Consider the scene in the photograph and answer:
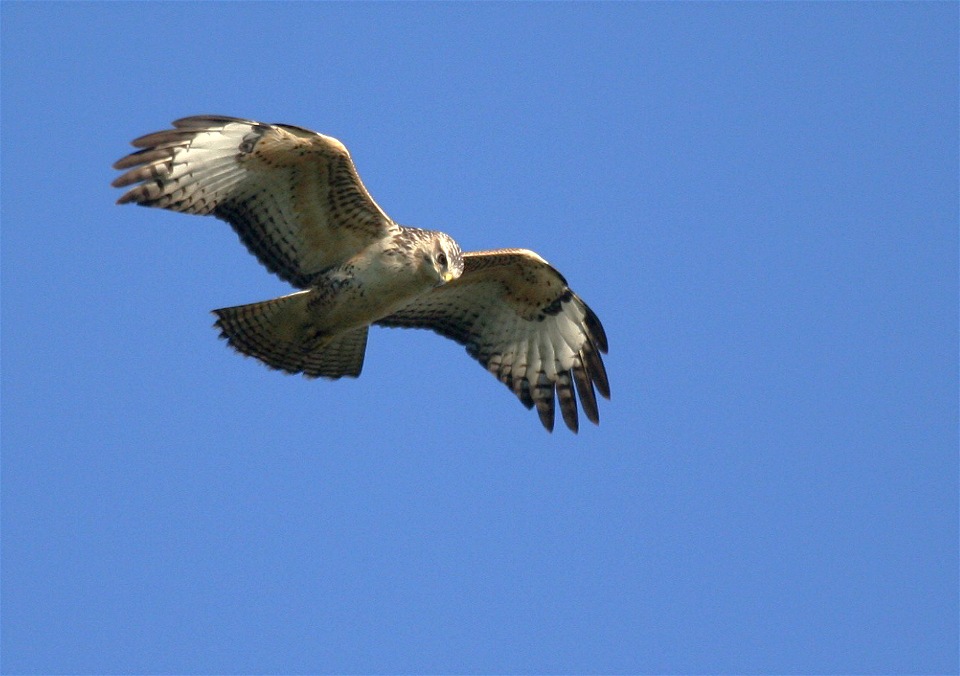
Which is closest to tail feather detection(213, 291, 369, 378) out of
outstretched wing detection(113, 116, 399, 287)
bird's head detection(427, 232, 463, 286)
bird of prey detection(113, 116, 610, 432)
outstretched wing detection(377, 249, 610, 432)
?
bird of prey detection(113, 116, 610, 432)

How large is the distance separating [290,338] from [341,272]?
779 millimetres

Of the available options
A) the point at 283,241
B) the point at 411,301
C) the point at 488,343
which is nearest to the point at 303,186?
the point at 283,241

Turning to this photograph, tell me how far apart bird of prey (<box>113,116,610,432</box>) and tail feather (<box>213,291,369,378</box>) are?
0.04ft

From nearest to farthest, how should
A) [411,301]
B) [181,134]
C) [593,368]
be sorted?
[181,134] → [411,301] → [593,368]

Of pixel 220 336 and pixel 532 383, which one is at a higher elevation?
pixel 532 383

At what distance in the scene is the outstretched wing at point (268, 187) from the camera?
11258 mm

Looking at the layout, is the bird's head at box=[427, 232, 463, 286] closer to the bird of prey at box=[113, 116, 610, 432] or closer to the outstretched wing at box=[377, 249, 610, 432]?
the bird of prey at box=[113, 116, 610, 432]

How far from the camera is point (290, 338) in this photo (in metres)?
12.3

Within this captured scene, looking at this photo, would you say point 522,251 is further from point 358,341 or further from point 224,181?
point 224,181

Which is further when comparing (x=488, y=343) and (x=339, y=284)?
(x=488, y=343)

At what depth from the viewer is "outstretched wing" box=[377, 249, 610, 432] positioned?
13.2 m

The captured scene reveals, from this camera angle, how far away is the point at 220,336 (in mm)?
12102

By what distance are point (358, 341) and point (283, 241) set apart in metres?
1.17

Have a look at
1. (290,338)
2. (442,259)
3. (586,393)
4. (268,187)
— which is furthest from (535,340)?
(268,187)
